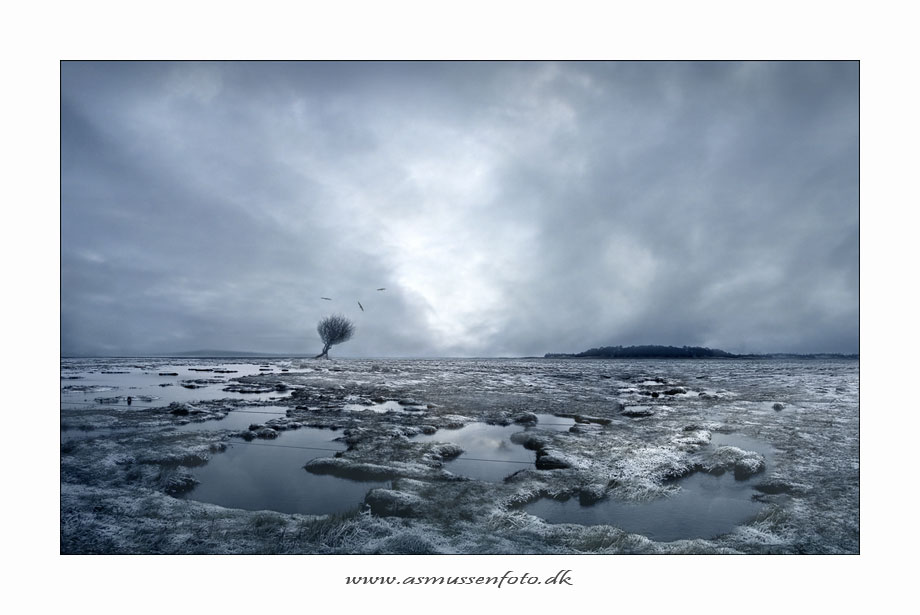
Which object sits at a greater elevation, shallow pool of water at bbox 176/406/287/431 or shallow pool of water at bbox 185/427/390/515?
shallow pool of water at bbox 185/427/390/515

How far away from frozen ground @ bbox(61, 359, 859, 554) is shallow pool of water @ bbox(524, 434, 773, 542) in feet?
0.09

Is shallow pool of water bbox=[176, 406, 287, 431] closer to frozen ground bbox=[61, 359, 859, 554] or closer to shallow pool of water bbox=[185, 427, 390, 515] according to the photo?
frozen ground bbox=[61, 359, 859, 554]

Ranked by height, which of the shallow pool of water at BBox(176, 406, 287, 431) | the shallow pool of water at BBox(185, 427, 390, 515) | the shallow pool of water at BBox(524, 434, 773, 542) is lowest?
the shallow pool of water at BBox(176, 406, 287, 431)

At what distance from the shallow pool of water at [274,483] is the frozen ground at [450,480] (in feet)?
0.11

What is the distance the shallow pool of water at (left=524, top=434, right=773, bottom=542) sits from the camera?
13.7 ft

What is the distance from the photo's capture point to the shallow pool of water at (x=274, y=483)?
4.58 metres

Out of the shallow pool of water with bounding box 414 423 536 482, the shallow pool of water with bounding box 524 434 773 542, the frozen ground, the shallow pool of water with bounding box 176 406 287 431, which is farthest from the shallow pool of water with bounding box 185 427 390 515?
the shallow pool of water with bounding box 524 434 773 542

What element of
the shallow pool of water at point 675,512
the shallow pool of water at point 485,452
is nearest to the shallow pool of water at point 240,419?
the shallow pool of water at point 485,452

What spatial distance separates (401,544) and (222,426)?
6.81 meters

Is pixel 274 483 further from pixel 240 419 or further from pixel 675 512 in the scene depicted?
pixel 675 512

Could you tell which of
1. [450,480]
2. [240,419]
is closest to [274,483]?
[450,480]

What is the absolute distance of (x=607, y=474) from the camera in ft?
18.4

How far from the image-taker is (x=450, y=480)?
5387mm
